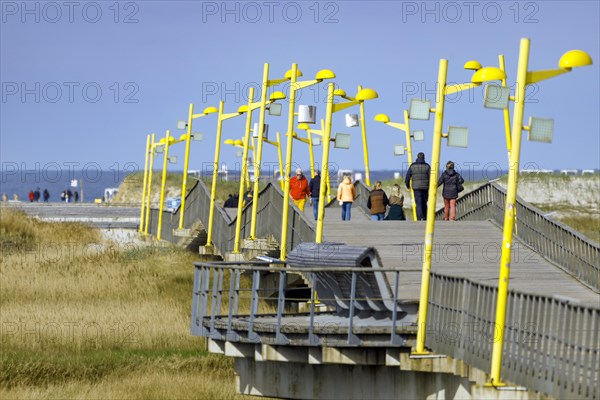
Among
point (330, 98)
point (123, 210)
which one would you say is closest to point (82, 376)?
point (330, 98)

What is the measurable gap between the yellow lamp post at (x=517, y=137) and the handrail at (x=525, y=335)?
14cm

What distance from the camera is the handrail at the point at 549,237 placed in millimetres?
24703

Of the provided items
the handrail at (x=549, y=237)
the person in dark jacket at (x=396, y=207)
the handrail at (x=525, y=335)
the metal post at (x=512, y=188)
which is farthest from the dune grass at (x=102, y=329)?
the metal post at (x=512, y=188)

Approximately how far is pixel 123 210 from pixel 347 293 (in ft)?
250

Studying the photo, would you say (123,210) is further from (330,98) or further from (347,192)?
(330,98)

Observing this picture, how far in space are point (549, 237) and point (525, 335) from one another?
1016cm

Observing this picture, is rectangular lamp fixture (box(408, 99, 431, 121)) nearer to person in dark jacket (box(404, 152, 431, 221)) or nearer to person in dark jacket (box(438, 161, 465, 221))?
person in dark jacket (box(404, 152, 431, 221))

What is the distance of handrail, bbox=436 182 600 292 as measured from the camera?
2470cm

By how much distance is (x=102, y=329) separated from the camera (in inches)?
1334

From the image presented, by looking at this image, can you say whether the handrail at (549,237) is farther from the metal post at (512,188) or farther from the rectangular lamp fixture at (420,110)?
the metal post at (512,188)

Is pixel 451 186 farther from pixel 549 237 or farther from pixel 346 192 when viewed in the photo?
pixel 549 237

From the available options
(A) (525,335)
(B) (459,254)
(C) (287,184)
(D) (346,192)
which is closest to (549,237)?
(B) (459,254)

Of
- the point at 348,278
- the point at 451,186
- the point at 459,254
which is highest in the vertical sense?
the point at 451,186

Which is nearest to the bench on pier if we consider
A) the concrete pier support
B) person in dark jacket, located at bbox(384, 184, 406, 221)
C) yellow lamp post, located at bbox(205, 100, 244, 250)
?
the concrete pier support
